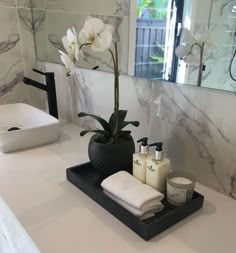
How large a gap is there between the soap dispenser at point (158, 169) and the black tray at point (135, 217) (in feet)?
0.19

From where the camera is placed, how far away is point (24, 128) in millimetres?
1229

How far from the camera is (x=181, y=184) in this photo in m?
0.76

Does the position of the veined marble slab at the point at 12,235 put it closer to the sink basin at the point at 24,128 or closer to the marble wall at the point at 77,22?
the sink basin at the point at 24,128

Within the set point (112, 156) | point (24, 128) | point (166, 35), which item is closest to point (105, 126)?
point (112, 156)

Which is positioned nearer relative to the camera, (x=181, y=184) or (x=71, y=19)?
(x=181, y=184)

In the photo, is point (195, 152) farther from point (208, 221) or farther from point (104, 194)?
point (104, 194)

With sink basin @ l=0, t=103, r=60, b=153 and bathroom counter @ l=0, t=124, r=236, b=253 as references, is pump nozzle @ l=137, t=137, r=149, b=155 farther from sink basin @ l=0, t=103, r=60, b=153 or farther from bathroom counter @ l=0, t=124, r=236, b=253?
sink basin @ l=0, t=103, r=60, b=153

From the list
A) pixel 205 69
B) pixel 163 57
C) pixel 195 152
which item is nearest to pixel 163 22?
pixel 163 57

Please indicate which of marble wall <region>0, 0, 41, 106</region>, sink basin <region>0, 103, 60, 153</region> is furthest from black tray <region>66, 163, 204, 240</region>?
marble wall <region>0, 0, 41, 106</region>

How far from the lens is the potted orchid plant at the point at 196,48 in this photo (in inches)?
32.5

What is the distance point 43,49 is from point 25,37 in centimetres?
13

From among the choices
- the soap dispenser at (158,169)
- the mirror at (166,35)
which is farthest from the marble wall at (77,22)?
the soap dispenser at (158,169)

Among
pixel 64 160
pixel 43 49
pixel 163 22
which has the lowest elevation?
pixel 64 160

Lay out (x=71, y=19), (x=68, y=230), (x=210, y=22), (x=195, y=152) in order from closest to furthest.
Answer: (x=68, y=230) → (x=210, y=22) → (x=195, y=152) → (x=71, y=19)
